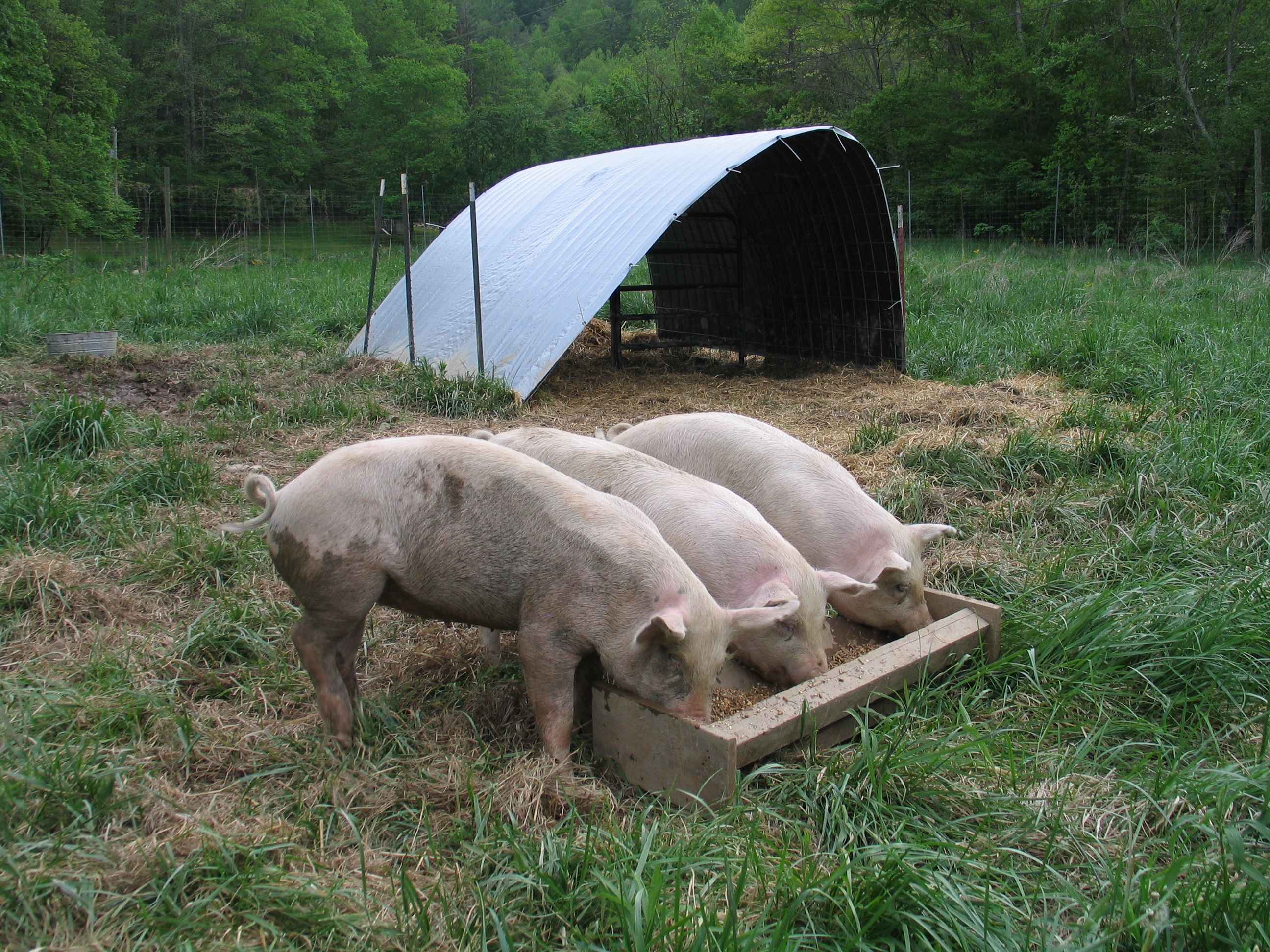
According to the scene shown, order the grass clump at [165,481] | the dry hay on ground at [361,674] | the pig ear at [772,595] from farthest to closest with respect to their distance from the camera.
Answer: the grass clump at [165,481]
the pig ear at [772,595]
the dry hay on ground at [361,674]

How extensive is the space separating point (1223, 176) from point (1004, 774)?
69.1 feet

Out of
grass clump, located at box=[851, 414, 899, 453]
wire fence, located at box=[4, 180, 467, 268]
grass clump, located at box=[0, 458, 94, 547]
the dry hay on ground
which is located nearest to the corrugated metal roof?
the dry hay on ground

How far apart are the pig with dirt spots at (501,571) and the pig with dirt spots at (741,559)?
35cm

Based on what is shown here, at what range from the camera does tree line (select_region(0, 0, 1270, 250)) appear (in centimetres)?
2084

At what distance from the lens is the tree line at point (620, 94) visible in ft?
68.4

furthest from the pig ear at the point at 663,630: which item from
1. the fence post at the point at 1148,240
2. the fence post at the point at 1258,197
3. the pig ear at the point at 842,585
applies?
the fence post at the point at 1148,240

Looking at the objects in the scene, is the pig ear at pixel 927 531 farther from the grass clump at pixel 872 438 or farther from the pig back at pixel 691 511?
the grass clump at pixel 872 438

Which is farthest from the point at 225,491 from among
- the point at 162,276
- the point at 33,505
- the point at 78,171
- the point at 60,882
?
the point at 78,171

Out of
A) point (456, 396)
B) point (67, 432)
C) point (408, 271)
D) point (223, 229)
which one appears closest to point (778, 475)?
point (456, 396)

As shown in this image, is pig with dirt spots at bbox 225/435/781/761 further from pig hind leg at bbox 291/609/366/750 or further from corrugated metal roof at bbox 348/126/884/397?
corrugated metal roof at bbox 348/126/884/397

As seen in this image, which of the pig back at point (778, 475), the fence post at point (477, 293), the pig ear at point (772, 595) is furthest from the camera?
the fence post at point (477, 293)

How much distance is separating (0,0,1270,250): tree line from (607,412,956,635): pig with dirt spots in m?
18.8

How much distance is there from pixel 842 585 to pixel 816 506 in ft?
1.87

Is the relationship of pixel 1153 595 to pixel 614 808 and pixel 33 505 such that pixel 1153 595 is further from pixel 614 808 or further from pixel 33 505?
pixel 33 505
